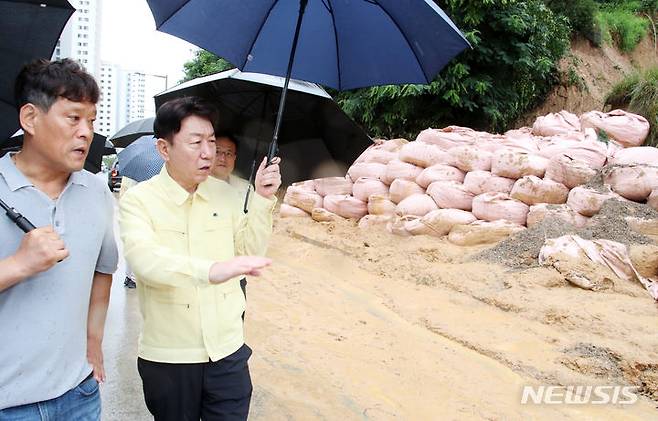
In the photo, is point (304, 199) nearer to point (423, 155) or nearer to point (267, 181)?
point (423, 155)

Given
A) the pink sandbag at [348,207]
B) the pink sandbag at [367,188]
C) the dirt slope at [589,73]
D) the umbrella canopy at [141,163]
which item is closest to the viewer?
the umbrella canopy at [141,163]

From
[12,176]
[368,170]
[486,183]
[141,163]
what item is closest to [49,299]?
[12,176]

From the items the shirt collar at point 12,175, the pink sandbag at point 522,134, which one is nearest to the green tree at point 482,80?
the pink sandbag at point 522,134

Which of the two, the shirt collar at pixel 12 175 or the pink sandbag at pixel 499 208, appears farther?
the pink sandbag at pixel 499 208

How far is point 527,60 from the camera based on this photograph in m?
9.51

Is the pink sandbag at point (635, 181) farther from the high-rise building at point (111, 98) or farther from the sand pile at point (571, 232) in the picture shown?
the high-rise building at point (111, 98)

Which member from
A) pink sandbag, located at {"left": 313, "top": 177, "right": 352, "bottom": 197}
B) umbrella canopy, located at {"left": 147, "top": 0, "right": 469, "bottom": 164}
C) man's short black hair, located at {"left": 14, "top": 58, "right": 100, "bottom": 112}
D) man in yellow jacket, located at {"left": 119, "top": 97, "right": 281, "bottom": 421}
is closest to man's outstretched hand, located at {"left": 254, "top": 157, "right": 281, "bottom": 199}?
man in yellow jacket, located at {"left": 119, "top": 97, "right": 281, "bottom": 421}

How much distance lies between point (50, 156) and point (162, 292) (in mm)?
507

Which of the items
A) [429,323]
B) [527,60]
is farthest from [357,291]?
[527,60]

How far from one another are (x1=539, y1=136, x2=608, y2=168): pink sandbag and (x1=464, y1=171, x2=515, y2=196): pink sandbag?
559mm

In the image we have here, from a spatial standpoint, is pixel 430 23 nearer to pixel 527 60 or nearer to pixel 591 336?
pixel 591 336

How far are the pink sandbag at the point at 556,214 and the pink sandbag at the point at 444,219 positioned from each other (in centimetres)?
66

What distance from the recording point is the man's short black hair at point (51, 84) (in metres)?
1.31

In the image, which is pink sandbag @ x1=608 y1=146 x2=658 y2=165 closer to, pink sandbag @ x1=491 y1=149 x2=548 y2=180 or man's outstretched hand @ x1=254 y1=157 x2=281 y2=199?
pink sandbag @ x1=491 y1=149 x2=548 y2=180
